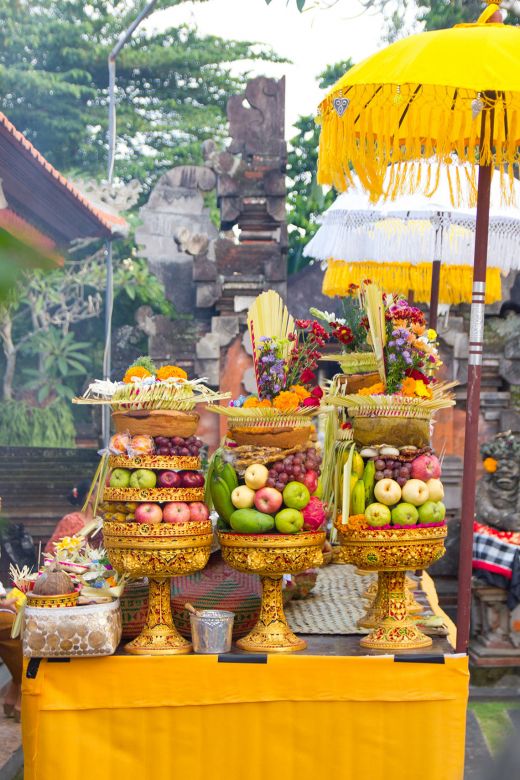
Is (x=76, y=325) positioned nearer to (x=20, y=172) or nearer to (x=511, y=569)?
(x=20, y=172)

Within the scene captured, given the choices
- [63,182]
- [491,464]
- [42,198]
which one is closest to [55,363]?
[42,198]

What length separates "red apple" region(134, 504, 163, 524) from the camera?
10.5ft

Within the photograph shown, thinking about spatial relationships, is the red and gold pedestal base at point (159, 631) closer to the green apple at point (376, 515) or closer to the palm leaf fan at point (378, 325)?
the green apple at point (376, 515)

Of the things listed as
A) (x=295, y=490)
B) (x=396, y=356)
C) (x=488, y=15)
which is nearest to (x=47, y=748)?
(x=295, y=490)

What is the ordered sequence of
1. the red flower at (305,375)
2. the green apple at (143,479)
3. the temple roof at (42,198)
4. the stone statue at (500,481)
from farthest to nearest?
the stone statue at (500,481), the temple roof at (42,198), the red flower at (305,375), the green apple at (143,479)

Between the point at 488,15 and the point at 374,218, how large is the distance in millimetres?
2438

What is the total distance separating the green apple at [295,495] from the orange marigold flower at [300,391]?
0.34 metres

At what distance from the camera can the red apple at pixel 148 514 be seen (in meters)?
3.19

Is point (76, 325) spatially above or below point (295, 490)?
above

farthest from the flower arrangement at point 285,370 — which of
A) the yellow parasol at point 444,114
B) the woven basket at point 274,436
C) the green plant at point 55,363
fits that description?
the green plant at point 55,363

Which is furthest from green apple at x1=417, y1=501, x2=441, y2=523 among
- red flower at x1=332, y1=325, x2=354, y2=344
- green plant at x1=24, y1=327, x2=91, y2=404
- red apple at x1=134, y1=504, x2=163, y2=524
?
green plant at x1=24, y1=327, x2=91, y2=404

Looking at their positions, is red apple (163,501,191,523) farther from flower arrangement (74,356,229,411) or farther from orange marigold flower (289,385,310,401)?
orange marigold flower (289,385,310,401)

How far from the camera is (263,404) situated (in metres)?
3.46

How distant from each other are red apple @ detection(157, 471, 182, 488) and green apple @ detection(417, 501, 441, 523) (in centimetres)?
85
